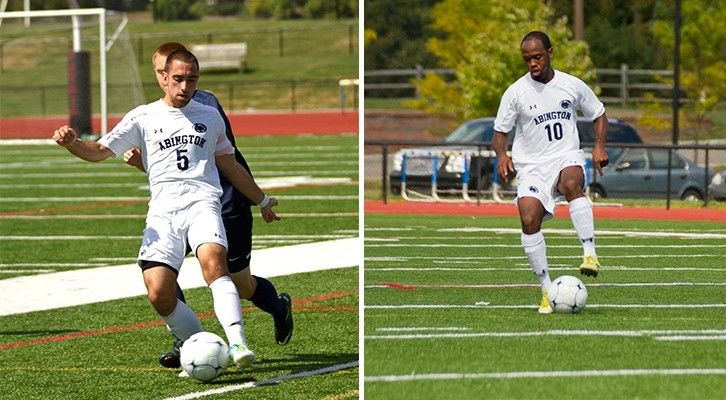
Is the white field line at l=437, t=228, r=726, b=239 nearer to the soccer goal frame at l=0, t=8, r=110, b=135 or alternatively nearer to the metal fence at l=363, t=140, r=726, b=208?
the metal fence at l=363, t=140, r=726, b=208

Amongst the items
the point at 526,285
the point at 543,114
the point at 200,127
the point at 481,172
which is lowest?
the point at 481,172

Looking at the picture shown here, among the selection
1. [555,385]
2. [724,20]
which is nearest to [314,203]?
[555,385]

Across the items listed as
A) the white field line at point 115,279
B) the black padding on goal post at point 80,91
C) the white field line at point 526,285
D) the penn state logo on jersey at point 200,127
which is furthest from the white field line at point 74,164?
the penn state logo on jersey at point 200,127

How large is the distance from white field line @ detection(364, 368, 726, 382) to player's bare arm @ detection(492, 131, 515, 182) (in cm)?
263

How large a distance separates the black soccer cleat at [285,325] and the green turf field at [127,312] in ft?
0.24

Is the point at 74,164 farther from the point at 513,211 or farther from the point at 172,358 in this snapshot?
the point at 172,358

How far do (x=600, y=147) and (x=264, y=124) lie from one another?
34.9m

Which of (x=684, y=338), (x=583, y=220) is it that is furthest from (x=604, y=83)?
(x=684, y=338)

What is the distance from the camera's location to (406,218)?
2064 cm

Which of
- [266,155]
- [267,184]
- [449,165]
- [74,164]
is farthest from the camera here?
[266,155]

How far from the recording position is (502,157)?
391 inches

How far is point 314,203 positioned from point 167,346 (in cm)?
1132

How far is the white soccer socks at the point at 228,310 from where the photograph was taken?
7.26 m

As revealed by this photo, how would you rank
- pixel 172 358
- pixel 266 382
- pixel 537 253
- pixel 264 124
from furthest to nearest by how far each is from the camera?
1. pixel 264 124
2. pixel 537 253
3. pixel 172 358
4. pixel 266 382
